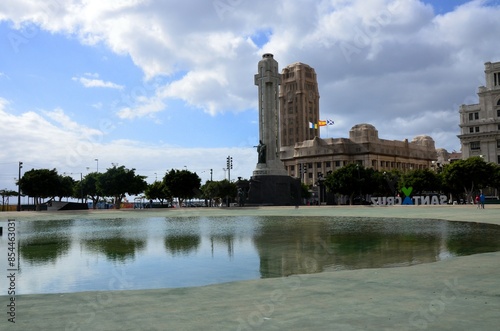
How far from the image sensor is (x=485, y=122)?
377ft

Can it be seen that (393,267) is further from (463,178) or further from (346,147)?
(346,147)

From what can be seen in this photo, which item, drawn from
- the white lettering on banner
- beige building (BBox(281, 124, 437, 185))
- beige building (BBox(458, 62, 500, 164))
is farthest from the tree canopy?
beige building (BBox(281, 124, 437, 185))

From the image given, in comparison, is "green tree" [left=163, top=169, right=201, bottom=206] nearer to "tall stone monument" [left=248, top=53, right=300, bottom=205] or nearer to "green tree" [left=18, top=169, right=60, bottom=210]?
"tall stone monument" [left=248, top=53, right=300, bottom=205]

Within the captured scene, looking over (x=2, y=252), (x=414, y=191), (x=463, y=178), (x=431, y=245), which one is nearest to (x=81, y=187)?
(x=414, y=191)

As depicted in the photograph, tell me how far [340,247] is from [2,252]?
41.9 feet

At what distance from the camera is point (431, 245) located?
1566cm

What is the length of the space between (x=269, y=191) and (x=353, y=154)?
98409 mm

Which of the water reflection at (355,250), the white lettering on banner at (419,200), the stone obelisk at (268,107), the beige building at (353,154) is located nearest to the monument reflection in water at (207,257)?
the water reflection at (355,250)

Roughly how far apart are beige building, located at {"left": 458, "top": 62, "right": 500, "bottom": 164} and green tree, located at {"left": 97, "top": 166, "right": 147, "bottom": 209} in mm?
88204

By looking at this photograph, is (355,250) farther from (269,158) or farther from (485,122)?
(485,122)

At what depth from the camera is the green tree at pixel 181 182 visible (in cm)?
9731

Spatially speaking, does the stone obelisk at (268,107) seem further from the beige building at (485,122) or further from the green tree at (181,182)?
the beige building at (485,122)

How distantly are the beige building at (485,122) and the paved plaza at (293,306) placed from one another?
392 ft

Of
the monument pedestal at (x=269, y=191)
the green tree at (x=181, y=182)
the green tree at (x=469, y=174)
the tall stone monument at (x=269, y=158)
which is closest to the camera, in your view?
the green tree at (x=469, y=174)
